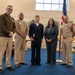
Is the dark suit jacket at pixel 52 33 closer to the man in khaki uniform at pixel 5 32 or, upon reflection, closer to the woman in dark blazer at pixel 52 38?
the woman in dark blazer at pixel 52 38

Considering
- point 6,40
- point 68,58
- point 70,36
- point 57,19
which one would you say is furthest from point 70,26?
point 57,19


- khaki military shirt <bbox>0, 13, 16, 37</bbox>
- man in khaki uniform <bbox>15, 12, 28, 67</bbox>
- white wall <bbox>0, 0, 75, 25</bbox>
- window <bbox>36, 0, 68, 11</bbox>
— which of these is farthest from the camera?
window <bbox>36, 0, 68, 11</bbox>

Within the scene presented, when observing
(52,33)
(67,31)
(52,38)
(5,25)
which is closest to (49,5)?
(52,33)

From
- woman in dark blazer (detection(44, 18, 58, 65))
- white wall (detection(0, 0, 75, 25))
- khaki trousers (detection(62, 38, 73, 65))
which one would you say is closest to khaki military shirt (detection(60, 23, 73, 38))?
khaki trousers (detection(62, 38, 73, 65))

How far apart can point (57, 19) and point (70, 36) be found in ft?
22.9

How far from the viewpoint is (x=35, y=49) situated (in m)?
5.44

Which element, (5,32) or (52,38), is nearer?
(5,32)

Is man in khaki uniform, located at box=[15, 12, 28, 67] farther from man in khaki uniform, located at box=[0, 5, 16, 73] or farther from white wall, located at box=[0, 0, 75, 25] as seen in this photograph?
white wall, located at box=[0, 0, 75, 25]

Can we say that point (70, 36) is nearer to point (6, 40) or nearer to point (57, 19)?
point (6, 40)

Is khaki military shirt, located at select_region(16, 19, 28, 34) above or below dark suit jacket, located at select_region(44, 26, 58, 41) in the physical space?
above

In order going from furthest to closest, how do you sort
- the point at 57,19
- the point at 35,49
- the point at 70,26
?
1. the point at 57,19
2. the point at 35,49
3. the point at 70,26

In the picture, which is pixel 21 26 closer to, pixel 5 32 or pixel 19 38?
pixel 19 38

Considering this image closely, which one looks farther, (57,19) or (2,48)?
(57,19)

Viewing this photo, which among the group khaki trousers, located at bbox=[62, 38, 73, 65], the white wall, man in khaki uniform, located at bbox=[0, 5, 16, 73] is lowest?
khaki trousers, located at bbox=[62, 38, 73, 65]
